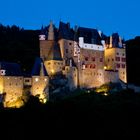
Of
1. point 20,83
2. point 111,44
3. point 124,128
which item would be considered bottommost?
point 124,128

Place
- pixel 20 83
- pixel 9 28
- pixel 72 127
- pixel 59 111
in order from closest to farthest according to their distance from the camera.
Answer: pixel 72 127, pixel 59 111, pixel 20 83, pixel 9 28

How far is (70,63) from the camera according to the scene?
244 feet

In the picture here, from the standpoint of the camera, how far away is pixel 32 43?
99.1 meters

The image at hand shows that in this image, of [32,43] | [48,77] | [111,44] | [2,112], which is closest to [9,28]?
[32,43]

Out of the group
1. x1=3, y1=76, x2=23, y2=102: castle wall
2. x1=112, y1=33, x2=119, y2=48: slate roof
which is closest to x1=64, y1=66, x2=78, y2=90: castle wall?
x1=3, y1=76, x2=23, y2=102: castle wall

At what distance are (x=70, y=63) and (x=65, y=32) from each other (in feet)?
18.2

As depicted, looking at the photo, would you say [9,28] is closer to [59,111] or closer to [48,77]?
[48,77]

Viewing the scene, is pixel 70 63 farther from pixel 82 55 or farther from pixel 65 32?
pixel 65 32

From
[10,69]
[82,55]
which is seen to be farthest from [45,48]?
[10,69]

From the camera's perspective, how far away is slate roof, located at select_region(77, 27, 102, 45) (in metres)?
79.8

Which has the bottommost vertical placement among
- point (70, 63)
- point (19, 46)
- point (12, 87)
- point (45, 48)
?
point (12, 87)

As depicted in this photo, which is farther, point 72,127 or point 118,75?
point 118,75

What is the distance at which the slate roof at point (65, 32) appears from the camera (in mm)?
76812

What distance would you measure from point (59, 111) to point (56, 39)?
22526 millimetres
